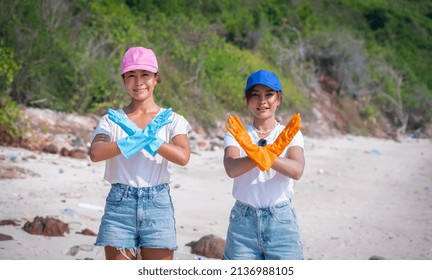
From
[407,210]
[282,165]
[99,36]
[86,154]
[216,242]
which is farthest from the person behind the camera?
[99,36]

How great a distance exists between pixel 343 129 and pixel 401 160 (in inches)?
199

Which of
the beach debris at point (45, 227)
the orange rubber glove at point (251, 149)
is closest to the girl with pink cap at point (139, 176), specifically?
the orange rubber glove at point (251, 149)

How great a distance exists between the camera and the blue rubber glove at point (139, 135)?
2752 mm

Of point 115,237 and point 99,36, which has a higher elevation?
point 99,36

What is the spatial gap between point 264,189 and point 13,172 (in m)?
4.19

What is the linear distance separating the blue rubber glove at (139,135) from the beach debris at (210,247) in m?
1.88

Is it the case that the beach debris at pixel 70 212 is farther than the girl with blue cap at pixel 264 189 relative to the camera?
Yes

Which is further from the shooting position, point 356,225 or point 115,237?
point 356,225

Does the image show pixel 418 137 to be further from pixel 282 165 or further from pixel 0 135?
pixel 282 165

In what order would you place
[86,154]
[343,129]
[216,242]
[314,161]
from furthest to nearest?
[343,129] < [314,161] < [86,154] < [216,242]

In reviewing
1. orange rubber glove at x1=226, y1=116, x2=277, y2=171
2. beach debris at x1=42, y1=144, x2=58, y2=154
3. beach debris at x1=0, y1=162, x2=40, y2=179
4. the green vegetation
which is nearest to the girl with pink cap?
orange rubber glove at x1=226, y1=116, x2=277, y2=171

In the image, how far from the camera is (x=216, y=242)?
4.59 meters

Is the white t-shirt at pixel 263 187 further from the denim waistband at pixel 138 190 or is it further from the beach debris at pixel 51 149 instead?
the beach debris at pixel 51 149

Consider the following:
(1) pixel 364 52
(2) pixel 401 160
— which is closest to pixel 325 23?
(1) pixel 364 52
